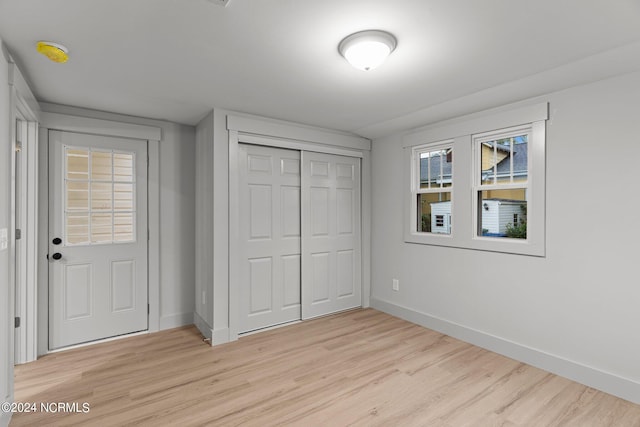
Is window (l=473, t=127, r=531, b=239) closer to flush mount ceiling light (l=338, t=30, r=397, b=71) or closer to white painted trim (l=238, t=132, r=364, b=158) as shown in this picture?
white painted trim (l=238, t=132, r=364, b=158)

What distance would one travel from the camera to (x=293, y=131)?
12.8ft

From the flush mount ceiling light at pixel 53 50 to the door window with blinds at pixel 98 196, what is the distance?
1434 mm

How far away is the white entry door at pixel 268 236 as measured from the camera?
365cm

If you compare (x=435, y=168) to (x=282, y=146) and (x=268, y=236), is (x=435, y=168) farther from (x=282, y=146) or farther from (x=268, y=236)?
(x=268, y=236)

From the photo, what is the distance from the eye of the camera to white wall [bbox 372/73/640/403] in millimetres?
2414

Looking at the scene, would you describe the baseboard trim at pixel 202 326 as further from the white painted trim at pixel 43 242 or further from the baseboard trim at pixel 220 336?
the white painted trim at pixel 43 242

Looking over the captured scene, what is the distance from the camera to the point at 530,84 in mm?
2664

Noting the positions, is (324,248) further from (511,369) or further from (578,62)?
(578,62)

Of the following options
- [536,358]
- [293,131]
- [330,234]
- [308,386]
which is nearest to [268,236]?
[330,234]

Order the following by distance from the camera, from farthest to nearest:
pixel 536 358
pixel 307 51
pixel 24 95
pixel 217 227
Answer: pixel 217 227 → pixel 536 358 → pixel 24 95 → pixel 307 51

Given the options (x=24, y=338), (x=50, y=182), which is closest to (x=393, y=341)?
(x=24, y=338)

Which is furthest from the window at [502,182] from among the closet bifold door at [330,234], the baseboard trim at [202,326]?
the baseboard trim at [202,326]

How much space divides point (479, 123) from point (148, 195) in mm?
3603

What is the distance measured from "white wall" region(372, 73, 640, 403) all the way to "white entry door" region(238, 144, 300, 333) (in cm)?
193
